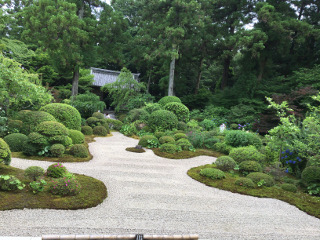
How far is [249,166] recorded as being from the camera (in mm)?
6500

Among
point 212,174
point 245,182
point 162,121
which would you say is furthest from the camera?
point 162,121

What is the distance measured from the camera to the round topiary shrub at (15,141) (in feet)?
23.1

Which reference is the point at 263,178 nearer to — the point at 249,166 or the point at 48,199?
the point at 249,166

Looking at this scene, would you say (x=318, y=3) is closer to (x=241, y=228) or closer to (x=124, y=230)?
(x=241, y=228)

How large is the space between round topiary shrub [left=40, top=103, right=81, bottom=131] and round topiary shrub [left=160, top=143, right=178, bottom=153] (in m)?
3.68

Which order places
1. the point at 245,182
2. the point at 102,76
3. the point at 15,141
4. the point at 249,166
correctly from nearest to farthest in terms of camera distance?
the point at 245,182 → the point at 249,166 → the point at 15,141 → the point at 102,76

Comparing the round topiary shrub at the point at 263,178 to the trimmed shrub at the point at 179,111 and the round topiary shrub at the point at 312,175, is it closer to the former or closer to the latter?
the round topiary shrub at the point at 312,175

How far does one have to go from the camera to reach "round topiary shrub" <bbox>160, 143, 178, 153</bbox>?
861 centimetres

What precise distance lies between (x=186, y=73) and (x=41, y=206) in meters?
20.2

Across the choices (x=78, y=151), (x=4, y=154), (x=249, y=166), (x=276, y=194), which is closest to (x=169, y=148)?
(x=249, y=166)

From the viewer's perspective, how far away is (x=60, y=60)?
14773 mm

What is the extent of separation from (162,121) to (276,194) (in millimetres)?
6960

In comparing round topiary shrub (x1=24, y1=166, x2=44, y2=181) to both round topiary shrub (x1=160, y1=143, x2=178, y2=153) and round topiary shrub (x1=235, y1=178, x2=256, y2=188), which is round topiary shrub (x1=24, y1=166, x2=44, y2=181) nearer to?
round topiary shrub (x1=235, y1=178, x2=256, y2=188)

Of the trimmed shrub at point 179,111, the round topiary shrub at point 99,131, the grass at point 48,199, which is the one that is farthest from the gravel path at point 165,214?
the trimmed shrub at point 179,111
